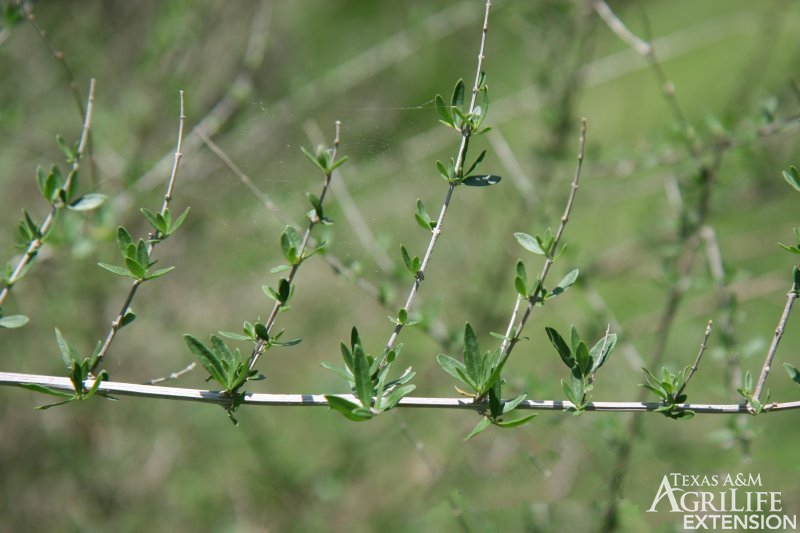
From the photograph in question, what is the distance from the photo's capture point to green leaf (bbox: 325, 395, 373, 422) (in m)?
0.75

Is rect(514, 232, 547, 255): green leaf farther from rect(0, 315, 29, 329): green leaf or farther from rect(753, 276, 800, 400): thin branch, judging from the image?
rect(0, 315, 29, 329): green leaf

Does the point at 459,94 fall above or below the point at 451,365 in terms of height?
above

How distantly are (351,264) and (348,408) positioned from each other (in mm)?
580

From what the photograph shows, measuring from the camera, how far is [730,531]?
1.74 metres

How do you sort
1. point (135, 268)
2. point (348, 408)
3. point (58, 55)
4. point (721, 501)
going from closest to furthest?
point (348, 408)
point (135, 268)
point (58, 55)
point (721, 501)

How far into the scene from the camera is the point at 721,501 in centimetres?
151

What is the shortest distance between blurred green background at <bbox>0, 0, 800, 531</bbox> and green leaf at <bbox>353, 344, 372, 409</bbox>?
55cm

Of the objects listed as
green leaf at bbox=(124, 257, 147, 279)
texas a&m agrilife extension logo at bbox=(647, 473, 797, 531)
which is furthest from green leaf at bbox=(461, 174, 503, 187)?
texas a&m agrilife extension logo at bbox=(647, 473, 797, 531)

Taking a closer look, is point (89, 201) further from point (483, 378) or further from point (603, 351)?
point (603, 351)

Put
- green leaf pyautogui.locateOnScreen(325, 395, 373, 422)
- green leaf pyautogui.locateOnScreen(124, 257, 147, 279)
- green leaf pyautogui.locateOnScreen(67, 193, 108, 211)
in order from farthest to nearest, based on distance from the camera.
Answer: green leaf pyautogui.locateOnScreen(67, 193, 108, 211) → green leaf pyautogui.locateOnScreen(124, 257, 147, 279) → green leaf pyautogui.locateOnScreen(325, 395, 373, 422)

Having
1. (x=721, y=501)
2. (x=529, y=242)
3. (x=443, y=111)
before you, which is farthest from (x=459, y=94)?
(x=721, y=501)

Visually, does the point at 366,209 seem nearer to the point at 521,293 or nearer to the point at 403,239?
the point at 403,239

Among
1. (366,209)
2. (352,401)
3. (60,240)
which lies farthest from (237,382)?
(366,209)

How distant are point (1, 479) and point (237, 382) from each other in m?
1.89
